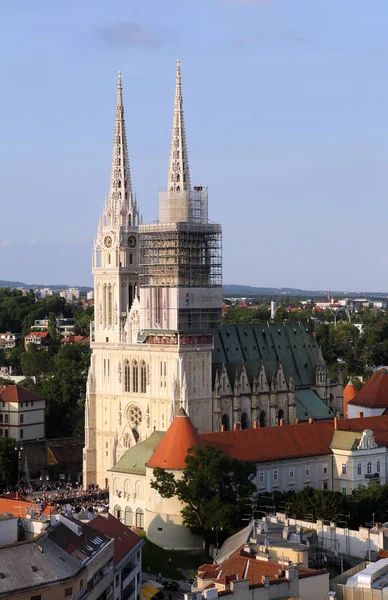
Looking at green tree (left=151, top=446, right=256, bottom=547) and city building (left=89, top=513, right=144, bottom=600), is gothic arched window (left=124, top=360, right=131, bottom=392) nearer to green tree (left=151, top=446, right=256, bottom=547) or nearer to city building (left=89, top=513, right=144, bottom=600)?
green tree (left=151, top=446, right=256, bottom=547)

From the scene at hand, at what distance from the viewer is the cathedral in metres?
112

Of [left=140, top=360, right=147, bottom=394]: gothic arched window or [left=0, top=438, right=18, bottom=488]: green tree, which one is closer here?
[left=0, top=438, right=18, bottom=488]: green tree

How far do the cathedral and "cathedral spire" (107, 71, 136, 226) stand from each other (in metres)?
0.08

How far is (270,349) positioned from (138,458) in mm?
29764

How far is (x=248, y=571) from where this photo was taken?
63.5 meters

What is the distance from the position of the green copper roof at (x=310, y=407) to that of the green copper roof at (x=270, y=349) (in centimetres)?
122

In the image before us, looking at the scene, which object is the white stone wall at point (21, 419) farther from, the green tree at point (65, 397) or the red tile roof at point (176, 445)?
the red tile roof at point (176, 445)

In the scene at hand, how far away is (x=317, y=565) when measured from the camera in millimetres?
73750

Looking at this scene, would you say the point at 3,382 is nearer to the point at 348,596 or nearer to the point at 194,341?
the point at 194,341

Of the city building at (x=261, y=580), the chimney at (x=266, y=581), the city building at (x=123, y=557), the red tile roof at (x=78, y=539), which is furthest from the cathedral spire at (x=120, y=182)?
the chimney at (x=266, y=581)

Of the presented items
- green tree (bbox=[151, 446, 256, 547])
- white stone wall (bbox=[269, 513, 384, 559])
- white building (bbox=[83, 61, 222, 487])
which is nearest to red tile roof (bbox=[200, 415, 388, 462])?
green tree (bbox=[151, 446, 256, 547])

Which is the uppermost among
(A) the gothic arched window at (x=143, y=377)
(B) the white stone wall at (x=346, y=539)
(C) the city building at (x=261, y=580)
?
(A) the gothic arched window at (x=143, y=377)

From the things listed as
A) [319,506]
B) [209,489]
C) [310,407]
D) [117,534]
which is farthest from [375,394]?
[117,534]

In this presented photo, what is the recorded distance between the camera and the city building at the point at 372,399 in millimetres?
120438
